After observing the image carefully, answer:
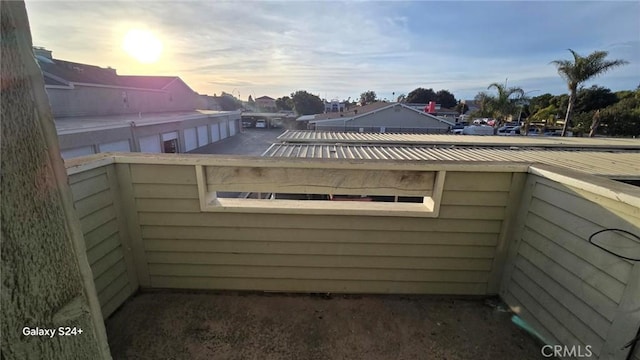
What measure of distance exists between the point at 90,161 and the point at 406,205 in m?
2.45

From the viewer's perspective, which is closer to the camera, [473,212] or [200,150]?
Result: [473,212]

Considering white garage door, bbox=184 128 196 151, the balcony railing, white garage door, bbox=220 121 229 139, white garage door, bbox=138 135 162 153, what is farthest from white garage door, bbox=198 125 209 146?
the balcony railing

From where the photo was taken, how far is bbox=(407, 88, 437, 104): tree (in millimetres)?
48312

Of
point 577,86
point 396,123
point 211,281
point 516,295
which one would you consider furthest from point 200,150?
point 577,86

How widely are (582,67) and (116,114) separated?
24.7 metres

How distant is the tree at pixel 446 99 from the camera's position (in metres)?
47.9

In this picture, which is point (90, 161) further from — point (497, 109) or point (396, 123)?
point (497, 109)

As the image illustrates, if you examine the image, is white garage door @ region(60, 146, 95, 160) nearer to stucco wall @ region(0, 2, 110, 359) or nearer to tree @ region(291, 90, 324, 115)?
stucco wall @ region(0, 2, 110, 359)

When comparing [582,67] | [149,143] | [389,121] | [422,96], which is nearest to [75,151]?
[149,143]

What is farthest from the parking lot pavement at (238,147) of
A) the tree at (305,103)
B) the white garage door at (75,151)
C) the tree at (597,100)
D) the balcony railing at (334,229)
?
the tree at (597,100)

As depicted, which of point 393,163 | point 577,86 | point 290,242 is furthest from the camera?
point 577,86

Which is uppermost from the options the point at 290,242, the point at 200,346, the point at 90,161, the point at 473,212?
the point at 90,161

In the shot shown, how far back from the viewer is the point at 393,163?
2.13 m

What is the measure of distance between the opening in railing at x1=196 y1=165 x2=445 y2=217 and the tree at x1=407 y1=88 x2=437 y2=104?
5065 cm
